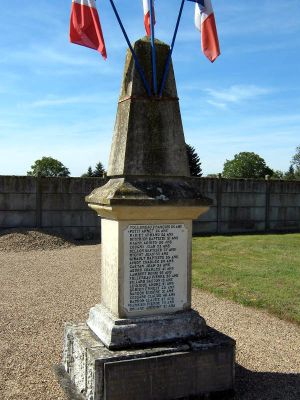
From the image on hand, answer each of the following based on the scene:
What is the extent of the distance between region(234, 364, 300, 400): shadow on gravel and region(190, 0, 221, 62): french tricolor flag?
372 centimetres

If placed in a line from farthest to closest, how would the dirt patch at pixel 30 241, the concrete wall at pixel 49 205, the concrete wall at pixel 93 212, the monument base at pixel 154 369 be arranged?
the concrete wall at pixel 93 212 < the concrete wall at pixel 49 205 < the dirt patch at pixel 30 241 < the monument base at pixel 154 369

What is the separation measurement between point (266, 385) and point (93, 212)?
14.1 meters

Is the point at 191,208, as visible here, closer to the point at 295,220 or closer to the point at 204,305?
the point at 204,305

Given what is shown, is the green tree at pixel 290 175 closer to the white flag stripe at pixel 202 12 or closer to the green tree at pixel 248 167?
the green tree at pixel 248 167

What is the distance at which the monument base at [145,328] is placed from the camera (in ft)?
15.7

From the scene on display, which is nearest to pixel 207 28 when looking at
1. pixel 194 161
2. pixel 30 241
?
pixel 30 241

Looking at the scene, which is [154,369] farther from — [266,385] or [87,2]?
[87,2]

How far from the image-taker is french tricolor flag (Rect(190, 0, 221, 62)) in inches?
212

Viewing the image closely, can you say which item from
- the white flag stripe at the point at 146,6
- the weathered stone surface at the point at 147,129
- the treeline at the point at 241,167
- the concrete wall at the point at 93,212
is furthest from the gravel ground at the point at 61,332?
the treeline at the point at 241,167

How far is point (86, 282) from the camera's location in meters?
11.3

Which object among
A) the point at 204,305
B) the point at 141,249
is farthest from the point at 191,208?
the point at 204,305

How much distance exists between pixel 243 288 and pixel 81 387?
5.96m

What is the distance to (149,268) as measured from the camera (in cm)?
506

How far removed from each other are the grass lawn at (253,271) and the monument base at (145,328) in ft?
11.4
